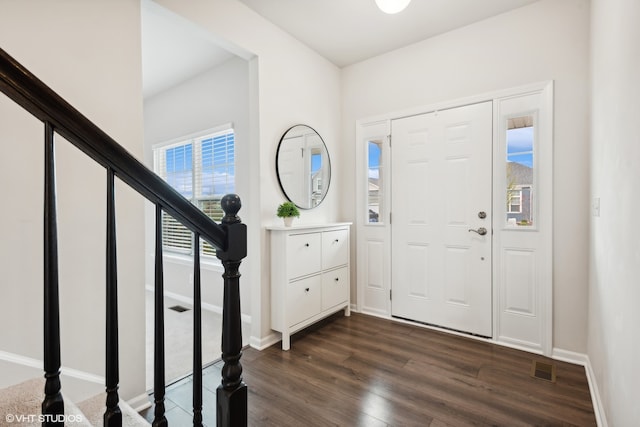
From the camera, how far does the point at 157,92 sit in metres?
4.30

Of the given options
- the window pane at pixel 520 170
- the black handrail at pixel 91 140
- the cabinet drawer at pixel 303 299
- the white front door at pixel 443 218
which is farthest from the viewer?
the white front door at pixel 443 218

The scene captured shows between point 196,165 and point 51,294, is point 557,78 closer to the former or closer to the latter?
point 51,294

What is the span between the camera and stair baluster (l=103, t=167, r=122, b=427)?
770mm

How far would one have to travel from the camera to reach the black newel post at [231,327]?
97 cm

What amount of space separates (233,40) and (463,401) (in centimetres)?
296

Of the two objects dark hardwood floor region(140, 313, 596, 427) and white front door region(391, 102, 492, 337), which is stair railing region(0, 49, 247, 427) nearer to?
dark hardwood floor region(140, 313, 596, 427)

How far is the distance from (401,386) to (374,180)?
6.59 ft

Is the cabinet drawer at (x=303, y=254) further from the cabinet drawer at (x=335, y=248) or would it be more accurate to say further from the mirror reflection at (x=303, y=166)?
the mirror reflection at (x=303, y=166)

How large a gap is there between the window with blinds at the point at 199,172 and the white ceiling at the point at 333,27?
88 centimetres

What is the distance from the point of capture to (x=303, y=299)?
9.14ft

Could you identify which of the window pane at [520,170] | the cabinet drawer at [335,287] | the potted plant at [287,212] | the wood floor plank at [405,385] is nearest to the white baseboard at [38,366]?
the wood floor plank at [405,385]

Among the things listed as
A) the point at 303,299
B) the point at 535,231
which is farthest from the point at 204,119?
the point at 535,231

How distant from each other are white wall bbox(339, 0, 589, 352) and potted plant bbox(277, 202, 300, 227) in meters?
1.66

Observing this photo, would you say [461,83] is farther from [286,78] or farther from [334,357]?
[334,357]
